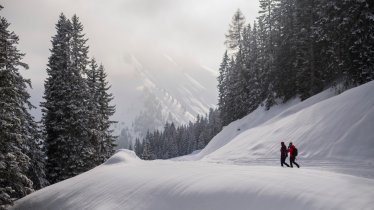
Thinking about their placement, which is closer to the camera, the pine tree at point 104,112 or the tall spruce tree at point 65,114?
the tall spruce tree at point 65,114

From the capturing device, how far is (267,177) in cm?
1112

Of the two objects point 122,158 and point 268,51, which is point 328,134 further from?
point 268,51

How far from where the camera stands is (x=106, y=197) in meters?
13.6

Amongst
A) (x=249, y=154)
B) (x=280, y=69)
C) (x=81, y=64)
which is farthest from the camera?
(x=280, y=69)

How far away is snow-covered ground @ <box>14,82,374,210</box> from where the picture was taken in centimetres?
930

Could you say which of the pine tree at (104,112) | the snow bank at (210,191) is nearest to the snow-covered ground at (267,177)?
the snow bank at (210,191)

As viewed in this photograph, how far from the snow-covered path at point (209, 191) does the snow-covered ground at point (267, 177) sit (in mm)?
21

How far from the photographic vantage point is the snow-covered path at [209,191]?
8.80 meters

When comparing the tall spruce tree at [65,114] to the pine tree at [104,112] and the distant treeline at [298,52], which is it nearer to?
the pine tree at [104,112]

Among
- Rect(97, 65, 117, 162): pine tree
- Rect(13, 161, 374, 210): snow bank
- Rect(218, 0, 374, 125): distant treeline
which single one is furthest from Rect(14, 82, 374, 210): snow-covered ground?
Rect(97, 65, 117, 162): pine tree

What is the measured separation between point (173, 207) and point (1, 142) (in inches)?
378

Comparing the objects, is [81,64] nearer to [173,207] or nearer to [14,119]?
[14,119]

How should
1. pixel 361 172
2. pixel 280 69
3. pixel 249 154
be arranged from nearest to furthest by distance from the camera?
pixel 361 172 < pixel 249 154 < pixel 280 69

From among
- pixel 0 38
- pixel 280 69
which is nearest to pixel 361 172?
pixel 0 38
